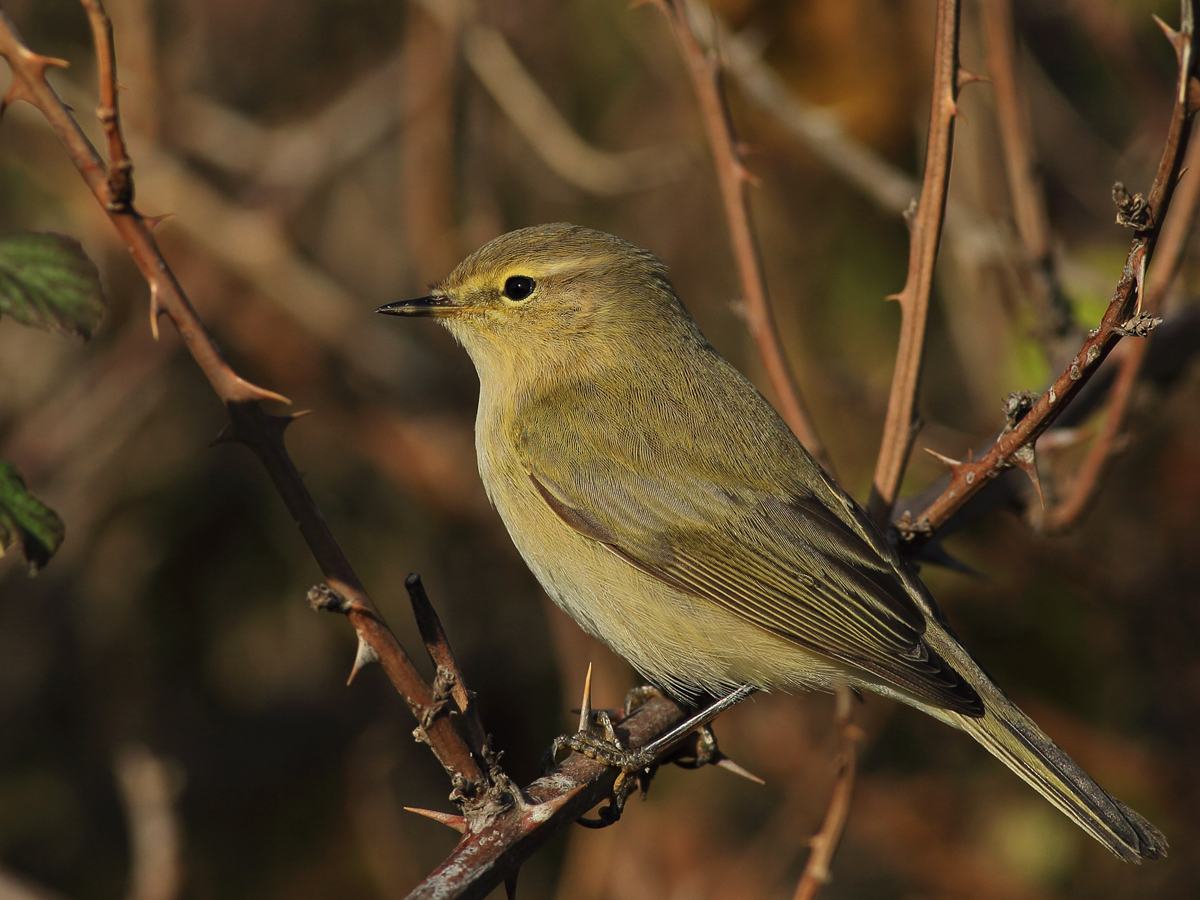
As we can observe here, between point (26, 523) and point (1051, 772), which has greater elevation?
point (26, 523)

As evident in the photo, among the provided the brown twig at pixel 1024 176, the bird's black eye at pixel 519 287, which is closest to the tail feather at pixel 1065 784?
the brown twig at pixel 1024 176

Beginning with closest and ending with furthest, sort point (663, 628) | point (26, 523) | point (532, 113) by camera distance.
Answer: point (26, 523) → point (663, 628) → point (532, 113)

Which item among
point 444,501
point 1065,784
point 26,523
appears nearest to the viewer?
point 26,523

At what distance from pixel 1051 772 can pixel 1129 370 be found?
125cm

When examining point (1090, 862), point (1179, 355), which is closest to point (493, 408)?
point (1179, 355)

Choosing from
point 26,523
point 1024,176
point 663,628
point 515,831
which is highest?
point 26,523

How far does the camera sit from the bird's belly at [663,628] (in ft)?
11.1

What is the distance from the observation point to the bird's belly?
3.38m

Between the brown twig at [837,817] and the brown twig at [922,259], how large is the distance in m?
0.66

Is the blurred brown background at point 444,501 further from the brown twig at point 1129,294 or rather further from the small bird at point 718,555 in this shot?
the brown twig at point 1129,294

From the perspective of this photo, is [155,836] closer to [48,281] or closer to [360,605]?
[360,605]

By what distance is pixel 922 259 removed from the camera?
9.43 feet

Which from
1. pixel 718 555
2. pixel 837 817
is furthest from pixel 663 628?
pixel 837 817

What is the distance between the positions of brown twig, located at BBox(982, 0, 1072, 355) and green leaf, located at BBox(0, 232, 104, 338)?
317cm
